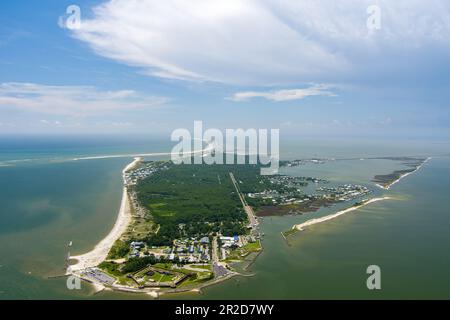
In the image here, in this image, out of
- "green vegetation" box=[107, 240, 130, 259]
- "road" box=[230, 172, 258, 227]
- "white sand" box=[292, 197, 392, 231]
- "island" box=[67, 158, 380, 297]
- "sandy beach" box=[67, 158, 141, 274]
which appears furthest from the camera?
"road" box=[230, 172, 258, 227]

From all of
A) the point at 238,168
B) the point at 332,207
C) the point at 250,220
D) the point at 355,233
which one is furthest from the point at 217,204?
the point at 238,168

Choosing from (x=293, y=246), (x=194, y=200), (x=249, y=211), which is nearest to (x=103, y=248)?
(x=293, y=246)

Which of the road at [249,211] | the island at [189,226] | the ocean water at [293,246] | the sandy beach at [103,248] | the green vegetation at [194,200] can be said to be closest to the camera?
the ocean water at [293,246]

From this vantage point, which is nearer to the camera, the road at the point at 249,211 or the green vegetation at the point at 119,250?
the green vegetation at the point at 119,250

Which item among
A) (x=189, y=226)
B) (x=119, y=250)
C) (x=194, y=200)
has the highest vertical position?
(x=194, y=200)

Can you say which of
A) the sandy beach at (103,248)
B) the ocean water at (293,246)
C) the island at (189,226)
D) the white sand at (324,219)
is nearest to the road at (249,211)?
the island at (189,226)

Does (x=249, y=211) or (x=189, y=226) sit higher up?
(x=249, y=211)

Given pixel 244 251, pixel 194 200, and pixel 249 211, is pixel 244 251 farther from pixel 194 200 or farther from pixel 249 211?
pixel 194 200

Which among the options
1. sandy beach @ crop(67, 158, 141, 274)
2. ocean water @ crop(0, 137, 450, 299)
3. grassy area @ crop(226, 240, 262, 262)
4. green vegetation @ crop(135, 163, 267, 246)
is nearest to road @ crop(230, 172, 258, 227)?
green vegetation @ crop(135, 163, 267, 246)

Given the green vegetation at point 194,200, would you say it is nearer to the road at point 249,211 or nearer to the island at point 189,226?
the island at point 189,226

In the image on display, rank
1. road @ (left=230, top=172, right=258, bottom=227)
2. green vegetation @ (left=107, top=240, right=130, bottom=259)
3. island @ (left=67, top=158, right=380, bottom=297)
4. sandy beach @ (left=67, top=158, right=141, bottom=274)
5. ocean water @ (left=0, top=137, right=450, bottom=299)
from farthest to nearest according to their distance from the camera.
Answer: road @ (left=230, top=172, right=258, bottom=227), green vegetation @ (left=107, top=240, right=130, bottom=259), sandy beach @ (left=67, top=158, right=141, bottom=274), island @ (left=67, top=158, right=380, bottom=297), ocean water @ (left=0, top=137, right=450, bottom=299)

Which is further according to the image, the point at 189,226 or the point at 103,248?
the point at 189,226

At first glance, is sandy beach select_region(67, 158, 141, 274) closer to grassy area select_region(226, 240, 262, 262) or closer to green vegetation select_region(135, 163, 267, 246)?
green vegetation select_region(135, 163, 267, 246)
